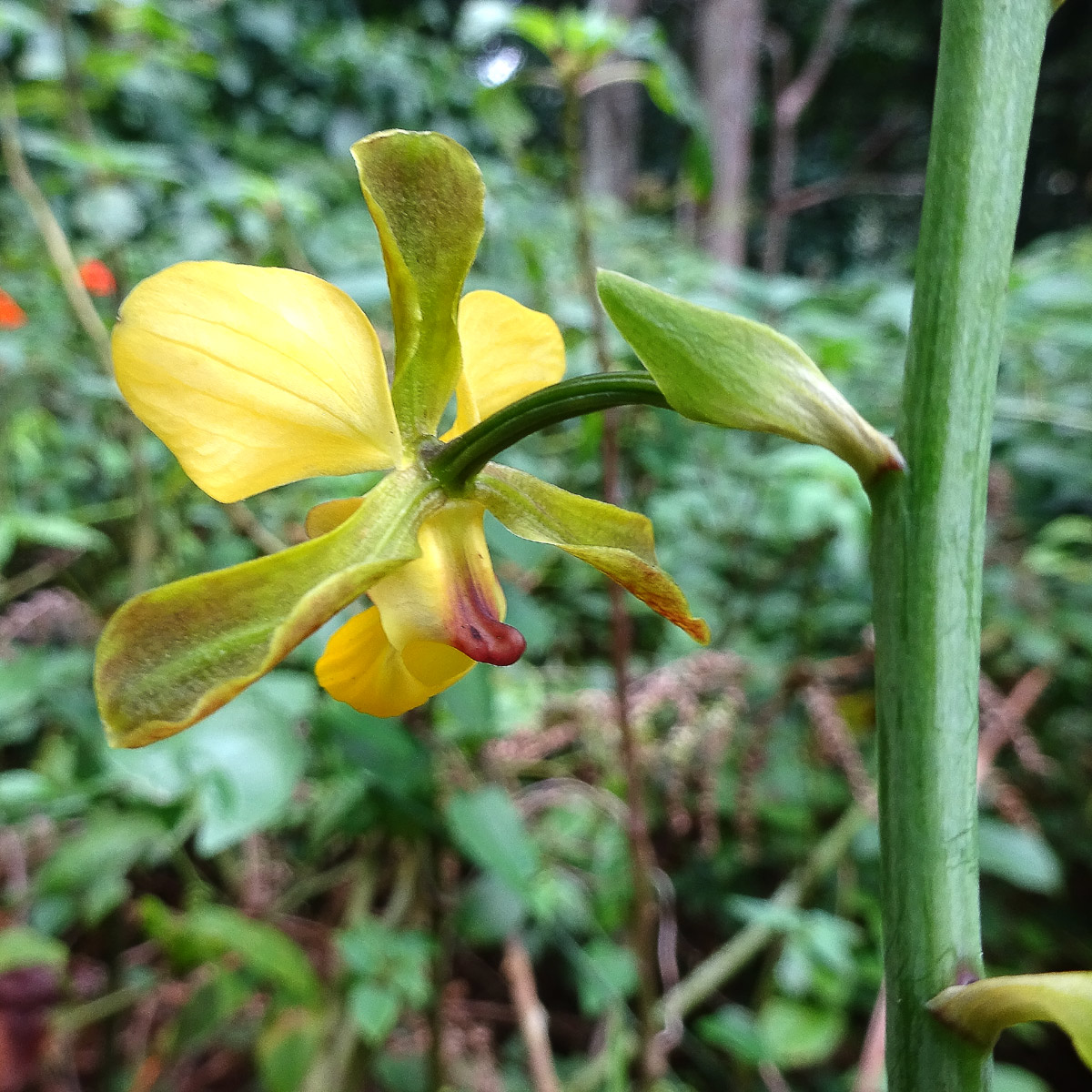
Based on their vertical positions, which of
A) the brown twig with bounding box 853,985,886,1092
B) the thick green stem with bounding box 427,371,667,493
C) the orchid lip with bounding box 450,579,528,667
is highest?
the thick green stem with bounding box 427,371,667,493

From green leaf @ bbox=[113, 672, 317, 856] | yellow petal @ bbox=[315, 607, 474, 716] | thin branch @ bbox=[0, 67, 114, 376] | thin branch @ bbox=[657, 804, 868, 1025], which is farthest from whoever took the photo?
thin branch @ bbox=[657, 804, 868, 1025]

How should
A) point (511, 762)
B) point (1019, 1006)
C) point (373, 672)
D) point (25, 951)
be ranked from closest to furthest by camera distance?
point (1019, 1006), point (373, 672), point (25, 951), point (511, 762)

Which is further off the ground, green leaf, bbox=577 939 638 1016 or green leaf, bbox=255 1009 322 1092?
green leaf, bbox=577 939 638 1016

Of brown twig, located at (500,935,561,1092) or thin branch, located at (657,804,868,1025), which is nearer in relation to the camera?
brown twig, located at (500,935,561,1092)

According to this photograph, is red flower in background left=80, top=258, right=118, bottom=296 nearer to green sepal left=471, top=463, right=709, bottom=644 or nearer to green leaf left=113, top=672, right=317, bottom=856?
green leaf left=113, top=672, right=317, bottom=856

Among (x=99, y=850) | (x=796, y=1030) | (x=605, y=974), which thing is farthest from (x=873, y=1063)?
(x=99, y=850)

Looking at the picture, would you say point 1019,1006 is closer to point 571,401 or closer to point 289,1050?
point 571,401

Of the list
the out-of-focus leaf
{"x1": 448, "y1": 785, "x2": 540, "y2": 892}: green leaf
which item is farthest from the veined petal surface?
the out-of-focus leaf

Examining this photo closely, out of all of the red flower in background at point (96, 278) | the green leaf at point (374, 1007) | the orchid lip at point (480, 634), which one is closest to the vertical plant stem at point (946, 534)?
the orchid lip at point (480, 634)
